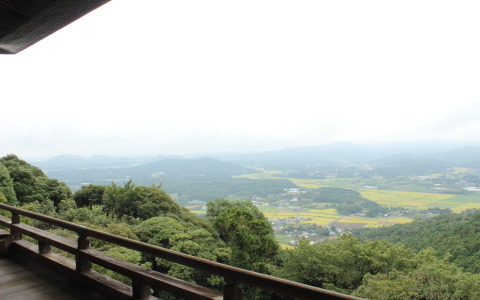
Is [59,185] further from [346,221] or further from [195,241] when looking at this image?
[346,221]

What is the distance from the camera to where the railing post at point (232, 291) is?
1549mm

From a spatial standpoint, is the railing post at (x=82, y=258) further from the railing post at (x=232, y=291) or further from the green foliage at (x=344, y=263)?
the green foliage at (x=344, y=263)

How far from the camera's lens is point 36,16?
7.94 feet

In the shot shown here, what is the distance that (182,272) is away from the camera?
38.3 ft

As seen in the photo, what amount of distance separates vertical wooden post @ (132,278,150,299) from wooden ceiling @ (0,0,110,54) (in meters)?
2.07

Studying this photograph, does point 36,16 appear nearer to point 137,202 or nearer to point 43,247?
point 43,247

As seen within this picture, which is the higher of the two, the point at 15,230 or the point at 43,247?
the point at 15,230

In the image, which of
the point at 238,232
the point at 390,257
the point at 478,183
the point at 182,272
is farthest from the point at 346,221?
the point at 478,183

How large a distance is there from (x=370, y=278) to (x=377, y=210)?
43.8 meters

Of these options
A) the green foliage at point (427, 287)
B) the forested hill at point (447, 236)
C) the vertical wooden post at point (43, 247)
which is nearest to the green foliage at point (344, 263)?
the green foliage at point (427, 287)

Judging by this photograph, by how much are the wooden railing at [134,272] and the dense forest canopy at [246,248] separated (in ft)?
20.0

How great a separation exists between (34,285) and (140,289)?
4.25ft

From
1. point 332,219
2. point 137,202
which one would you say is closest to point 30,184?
point 137,202

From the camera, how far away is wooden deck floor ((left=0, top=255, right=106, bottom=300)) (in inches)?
96.3
